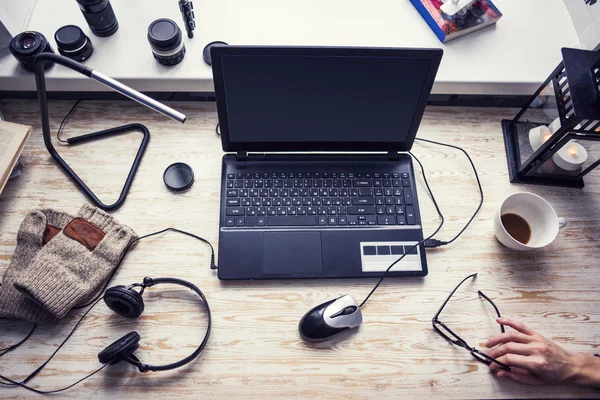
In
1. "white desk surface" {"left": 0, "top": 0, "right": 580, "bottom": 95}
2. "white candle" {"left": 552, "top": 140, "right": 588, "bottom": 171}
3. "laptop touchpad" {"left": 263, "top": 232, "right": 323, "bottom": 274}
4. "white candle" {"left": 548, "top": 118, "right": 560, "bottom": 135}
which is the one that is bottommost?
"laptop touchpad" {"left": 263, "top": 232, "right": 323, "bottom": 274}

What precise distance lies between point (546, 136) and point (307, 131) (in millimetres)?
507

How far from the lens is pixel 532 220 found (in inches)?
35.4

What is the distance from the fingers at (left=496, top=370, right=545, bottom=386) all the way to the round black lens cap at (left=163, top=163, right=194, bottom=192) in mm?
689

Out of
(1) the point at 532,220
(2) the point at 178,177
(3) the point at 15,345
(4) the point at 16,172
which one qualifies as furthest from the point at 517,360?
(4) the point at 16,172

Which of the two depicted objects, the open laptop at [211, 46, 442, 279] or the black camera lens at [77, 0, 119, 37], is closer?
the open laptop at [211, 46, 442, 279]

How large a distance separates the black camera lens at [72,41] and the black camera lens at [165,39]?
15 centimetres

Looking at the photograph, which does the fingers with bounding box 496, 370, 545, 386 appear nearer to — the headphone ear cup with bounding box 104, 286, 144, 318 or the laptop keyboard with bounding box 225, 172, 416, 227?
the laptop keyboard with bounding box 225, 172, 416, 227

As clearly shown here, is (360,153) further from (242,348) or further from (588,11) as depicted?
(588,11)

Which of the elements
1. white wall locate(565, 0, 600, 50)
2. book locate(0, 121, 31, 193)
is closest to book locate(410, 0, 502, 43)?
white wall locate(565, 0, 600, 50)

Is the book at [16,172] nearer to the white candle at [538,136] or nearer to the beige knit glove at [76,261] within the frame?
the beige knit glove at [76,261]

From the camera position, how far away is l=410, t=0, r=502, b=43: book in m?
1.04

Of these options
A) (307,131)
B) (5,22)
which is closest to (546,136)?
(307,131)

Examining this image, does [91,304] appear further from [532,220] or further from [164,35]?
[532,220]

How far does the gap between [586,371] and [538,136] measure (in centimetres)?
47
